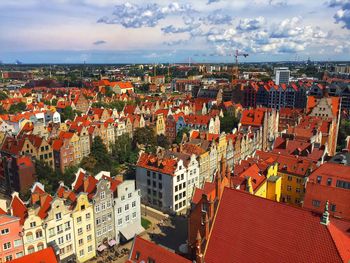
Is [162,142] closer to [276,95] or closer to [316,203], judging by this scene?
[316,203]

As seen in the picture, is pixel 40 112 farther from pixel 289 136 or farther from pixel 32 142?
pixel 289 136

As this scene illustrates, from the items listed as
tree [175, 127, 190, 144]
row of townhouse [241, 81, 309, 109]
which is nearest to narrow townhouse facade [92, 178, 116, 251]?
tree [175, 127, 190, 144]

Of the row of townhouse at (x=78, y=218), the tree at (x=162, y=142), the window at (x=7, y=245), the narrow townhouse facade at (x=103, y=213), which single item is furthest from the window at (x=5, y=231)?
the tree at (x=162, y=142)

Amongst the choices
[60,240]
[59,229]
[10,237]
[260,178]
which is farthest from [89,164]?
[260,178]

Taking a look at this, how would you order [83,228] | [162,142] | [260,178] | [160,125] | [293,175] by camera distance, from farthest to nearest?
[160,125] < [162,142] < [293,175] < [260,178] < [83,228]

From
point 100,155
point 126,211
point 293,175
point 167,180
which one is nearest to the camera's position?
point 126,211

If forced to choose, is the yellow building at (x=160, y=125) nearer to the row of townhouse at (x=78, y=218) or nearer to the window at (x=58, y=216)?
the row of townhouse at (x=78, y=218)
